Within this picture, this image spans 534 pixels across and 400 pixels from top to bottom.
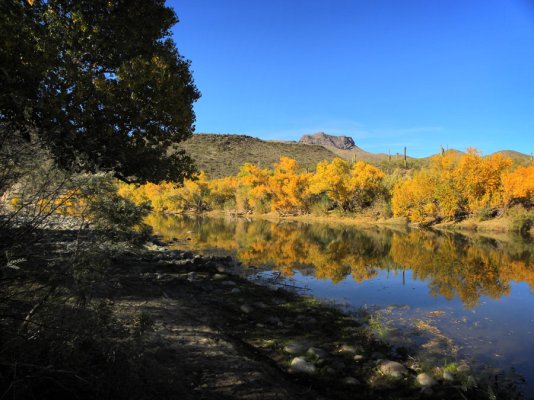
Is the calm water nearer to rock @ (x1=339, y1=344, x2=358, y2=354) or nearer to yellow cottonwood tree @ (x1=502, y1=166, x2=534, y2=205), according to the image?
rock @ (x1=339, y1=344, x2=358, y2=354)

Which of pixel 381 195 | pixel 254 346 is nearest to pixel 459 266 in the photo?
pixel 254 346

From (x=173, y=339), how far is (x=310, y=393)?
236 centimetres

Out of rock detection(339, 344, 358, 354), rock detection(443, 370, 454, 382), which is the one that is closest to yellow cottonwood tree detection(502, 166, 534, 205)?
rock detection(443, 370, 454, 382)

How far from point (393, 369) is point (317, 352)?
123 centimetres

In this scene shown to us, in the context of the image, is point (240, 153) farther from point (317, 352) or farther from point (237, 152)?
point (317, 352)

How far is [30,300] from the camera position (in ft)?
12.3

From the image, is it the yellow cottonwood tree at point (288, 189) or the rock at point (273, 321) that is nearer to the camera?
the rock at point (273, 321)

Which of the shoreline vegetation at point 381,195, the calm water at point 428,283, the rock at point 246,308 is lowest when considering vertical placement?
the calm water at point 428,283

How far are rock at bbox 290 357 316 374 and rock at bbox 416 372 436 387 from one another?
1.60 meters

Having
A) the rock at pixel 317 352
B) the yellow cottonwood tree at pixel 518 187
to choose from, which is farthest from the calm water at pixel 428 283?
the yellow cottonwood tree at pixel 518 187

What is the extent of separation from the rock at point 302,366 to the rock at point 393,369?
3.75 ft

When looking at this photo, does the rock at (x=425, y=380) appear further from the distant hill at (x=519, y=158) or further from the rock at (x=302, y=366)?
the distant hill at (x=519, y=158)

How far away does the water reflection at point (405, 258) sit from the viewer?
13.4 m

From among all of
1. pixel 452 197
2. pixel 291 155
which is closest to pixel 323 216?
pixel 452 197
